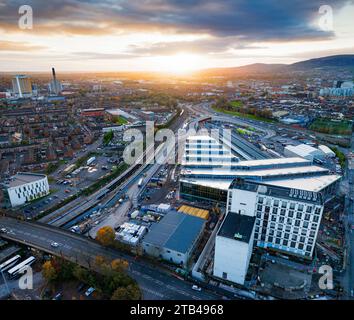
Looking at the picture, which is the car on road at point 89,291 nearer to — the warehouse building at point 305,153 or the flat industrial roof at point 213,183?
the flat industrial roof at point 213,183

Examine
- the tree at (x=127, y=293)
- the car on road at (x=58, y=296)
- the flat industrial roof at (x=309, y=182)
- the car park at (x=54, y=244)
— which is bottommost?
the car on road at (x=58, y=296)

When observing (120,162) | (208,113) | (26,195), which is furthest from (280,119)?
(26,195)

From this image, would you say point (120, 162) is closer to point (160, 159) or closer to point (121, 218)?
point (160, 159)

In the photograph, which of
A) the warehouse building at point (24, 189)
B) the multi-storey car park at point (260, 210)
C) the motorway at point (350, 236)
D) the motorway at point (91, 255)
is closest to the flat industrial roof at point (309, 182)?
the multi-storey car park at point (260, 210)

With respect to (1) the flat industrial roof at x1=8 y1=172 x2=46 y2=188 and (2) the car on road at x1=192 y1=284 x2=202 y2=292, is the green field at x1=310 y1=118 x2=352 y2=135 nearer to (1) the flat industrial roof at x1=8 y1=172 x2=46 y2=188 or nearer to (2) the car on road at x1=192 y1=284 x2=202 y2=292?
(2) the car on road at x1=192 y1=284 x2=202 y2=292

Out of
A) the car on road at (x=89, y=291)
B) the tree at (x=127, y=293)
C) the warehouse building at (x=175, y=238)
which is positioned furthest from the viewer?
the warehouse building at (x=175, y=238)

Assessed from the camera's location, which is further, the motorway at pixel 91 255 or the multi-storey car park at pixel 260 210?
the multi-storey car park at pixel 260 210

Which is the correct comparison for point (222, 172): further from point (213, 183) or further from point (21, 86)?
point (21, 86)

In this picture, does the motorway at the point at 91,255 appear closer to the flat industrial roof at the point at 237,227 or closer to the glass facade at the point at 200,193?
the flat industrial roof at the point at 237,227

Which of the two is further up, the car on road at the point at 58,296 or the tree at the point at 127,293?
the tree at the point at 127,293

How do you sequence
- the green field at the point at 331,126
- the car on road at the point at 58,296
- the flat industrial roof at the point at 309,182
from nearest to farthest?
the car on road at the point at 58,296 < the flat industrial roof at the point at 309,182 < the green field at the point at 331,126
